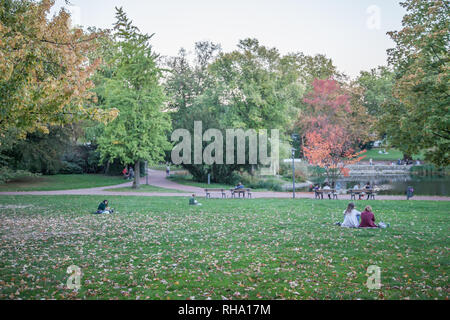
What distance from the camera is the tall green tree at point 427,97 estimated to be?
42.2 feet

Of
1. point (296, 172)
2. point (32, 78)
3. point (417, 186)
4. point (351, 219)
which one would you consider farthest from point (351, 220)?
point (296, 172)

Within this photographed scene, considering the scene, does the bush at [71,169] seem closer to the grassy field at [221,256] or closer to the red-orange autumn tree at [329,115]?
the grassy field at [221,256]

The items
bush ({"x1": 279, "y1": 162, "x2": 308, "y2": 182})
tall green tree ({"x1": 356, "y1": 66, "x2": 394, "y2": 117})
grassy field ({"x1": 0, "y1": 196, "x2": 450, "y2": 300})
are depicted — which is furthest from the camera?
tall green tree ({"x1": 356, "y1": 66, "x2": 394, "y2": 117})

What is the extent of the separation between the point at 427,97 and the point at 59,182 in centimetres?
3457

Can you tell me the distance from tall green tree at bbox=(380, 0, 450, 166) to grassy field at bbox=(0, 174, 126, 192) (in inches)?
1134

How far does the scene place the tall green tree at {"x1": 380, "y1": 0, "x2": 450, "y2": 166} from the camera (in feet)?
42.2

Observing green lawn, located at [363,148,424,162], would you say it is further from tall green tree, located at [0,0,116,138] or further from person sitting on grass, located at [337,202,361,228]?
tall green tree, located at [0,0,116,138]

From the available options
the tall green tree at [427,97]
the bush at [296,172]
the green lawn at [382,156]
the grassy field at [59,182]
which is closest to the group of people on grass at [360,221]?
the tall green tree at [427,97]

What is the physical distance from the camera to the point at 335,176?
48344mm

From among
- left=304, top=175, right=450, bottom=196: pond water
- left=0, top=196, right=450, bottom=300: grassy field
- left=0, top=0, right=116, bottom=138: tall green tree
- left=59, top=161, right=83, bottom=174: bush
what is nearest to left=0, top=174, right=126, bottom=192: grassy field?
left=59, top=161, right=83, bottom=174: bush

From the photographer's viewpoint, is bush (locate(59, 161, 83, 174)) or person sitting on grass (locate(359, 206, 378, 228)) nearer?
person sitting on grass (locate(359, 206, 378, 228))

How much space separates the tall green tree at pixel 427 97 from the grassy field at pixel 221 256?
3.25 metres

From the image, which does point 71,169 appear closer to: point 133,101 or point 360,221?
point 133,101
